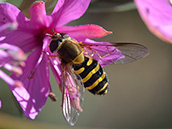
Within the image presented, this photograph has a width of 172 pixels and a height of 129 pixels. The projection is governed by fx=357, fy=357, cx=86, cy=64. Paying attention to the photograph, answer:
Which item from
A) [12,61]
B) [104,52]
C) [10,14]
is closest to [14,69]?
[12,61]

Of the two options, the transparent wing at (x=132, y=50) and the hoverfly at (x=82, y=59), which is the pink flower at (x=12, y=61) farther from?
the transparent wing at (x=132, y=50)

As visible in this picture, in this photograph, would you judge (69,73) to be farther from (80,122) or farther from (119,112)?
(119,112)

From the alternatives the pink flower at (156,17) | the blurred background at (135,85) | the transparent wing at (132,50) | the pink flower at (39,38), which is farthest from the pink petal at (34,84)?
the blurred background at (135,85)

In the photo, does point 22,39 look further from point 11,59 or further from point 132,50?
point 132,50

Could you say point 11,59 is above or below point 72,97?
above

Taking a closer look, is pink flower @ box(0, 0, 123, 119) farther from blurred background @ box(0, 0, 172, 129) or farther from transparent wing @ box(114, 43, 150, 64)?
blurred background @ box(0, 0, 172, 129)

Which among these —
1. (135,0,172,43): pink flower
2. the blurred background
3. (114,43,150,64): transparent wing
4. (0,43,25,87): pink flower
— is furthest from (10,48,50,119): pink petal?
the blurred background
